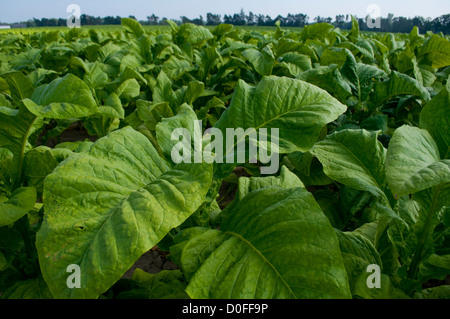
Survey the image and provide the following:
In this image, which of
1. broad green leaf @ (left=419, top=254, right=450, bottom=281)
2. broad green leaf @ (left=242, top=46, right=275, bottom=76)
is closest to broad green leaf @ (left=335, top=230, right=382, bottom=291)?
broad green leaf @ (left=419, top=254, right=450, bottom=281)

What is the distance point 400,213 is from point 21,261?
1507 millimetres

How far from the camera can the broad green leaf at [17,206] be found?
1.09 metres

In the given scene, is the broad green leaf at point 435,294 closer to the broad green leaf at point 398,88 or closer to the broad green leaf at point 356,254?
the broad green leaf at point 356,254

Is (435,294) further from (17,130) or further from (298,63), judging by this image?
(298,63)

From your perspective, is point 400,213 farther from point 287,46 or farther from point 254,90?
point 287,46

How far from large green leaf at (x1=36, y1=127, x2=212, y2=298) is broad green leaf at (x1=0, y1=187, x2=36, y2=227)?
→ 300 millimetres

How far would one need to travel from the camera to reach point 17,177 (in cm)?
144

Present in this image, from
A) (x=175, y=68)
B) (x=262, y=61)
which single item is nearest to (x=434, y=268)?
(x=262, y=61)

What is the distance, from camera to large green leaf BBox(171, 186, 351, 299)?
0.87 metres

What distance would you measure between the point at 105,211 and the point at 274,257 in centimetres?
47

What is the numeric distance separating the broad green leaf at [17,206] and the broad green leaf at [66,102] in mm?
291
